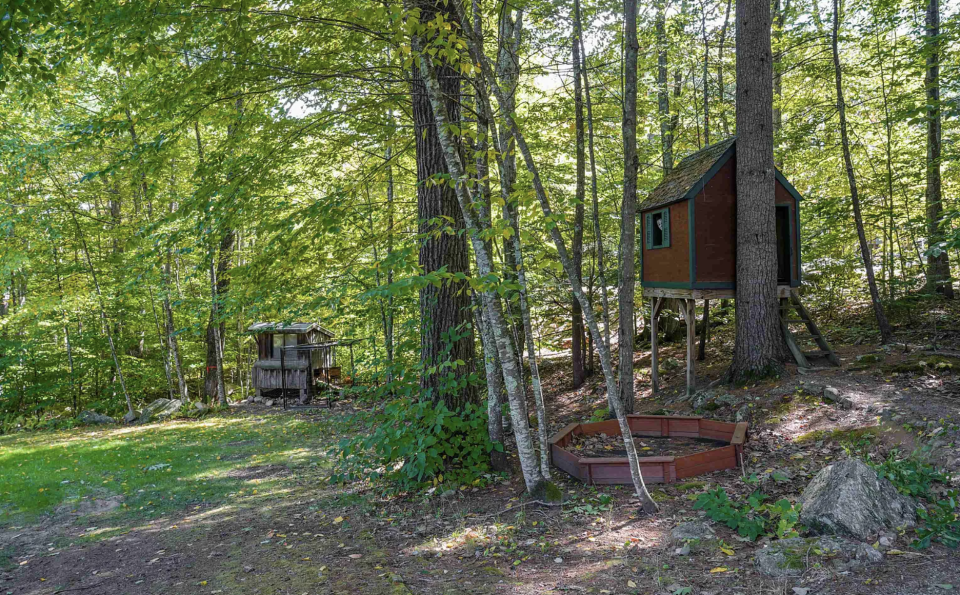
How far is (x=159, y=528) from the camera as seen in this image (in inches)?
220

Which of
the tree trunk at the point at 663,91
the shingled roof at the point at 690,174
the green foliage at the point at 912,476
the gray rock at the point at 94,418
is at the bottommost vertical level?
the gray rock at the point at 94,418

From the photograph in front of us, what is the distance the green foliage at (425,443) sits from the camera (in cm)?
512

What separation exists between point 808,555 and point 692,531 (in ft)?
2.50

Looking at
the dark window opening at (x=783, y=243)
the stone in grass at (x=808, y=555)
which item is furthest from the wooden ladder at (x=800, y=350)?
the stone in grass at (x=808, y=555)

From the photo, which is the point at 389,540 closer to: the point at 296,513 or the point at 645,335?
the point at 296,513

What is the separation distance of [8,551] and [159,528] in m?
1.27

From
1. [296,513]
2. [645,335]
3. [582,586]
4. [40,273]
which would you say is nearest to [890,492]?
[582,586]

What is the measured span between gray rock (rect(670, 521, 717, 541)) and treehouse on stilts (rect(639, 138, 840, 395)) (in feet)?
16.8

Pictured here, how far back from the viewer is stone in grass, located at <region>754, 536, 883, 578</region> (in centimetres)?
325

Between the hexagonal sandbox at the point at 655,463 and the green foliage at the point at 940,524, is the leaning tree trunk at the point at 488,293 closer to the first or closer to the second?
the hexagonal sandbox at the point at 655,463

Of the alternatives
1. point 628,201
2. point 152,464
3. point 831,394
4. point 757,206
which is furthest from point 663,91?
point 152,464

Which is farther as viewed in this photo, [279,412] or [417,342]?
[279,412]

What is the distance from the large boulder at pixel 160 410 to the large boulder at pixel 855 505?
14.6 m

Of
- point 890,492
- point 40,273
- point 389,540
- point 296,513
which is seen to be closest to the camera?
point 890,492
